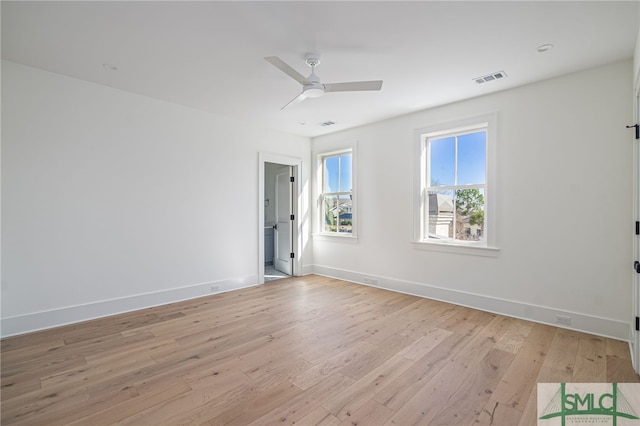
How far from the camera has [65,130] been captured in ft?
11.2

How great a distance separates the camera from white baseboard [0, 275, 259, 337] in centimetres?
314

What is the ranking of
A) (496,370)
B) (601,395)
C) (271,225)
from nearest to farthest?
(601,395) → (496,370) → (271,225)

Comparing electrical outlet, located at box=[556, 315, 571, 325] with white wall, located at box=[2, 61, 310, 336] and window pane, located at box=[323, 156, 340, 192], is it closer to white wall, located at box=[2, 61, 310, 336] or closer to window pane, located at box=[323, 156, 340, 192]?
window pane, located at box=[323, 156, 340, 192]

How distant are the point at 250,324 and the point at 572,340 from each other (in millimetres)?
3382

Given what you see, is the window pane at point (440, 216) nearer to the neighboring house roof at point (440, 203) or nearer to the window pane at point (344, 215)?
the neighboring house roof at point (440, 203)

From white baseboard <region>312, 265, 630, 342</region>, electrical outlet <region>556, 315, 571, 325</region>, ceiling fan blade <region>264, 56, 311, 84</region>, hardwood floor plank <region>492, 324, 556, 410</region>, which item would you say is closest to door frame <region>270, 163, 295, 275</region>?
white baseboard <region>312, 265, 630, 342</region>

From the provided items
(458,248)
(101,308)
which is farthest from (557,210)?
(101,308)

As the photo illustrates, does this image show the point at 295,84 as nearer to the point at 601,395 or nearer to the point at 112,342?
the point at 112,342

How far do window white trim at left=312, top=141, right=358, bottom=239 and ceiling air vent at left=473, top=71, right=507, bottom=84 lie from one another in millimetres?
2307

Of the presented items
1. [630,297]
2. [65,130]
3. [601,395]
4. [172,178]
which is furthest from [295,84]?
[630,297]

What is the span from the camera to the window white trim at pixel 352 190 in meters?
5.42

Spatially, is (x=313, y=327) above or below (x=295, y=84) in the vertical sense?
below

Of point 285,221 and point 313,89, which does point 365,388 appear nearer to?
point 313,89

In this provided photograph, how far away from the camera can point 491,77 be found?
3379 mm
